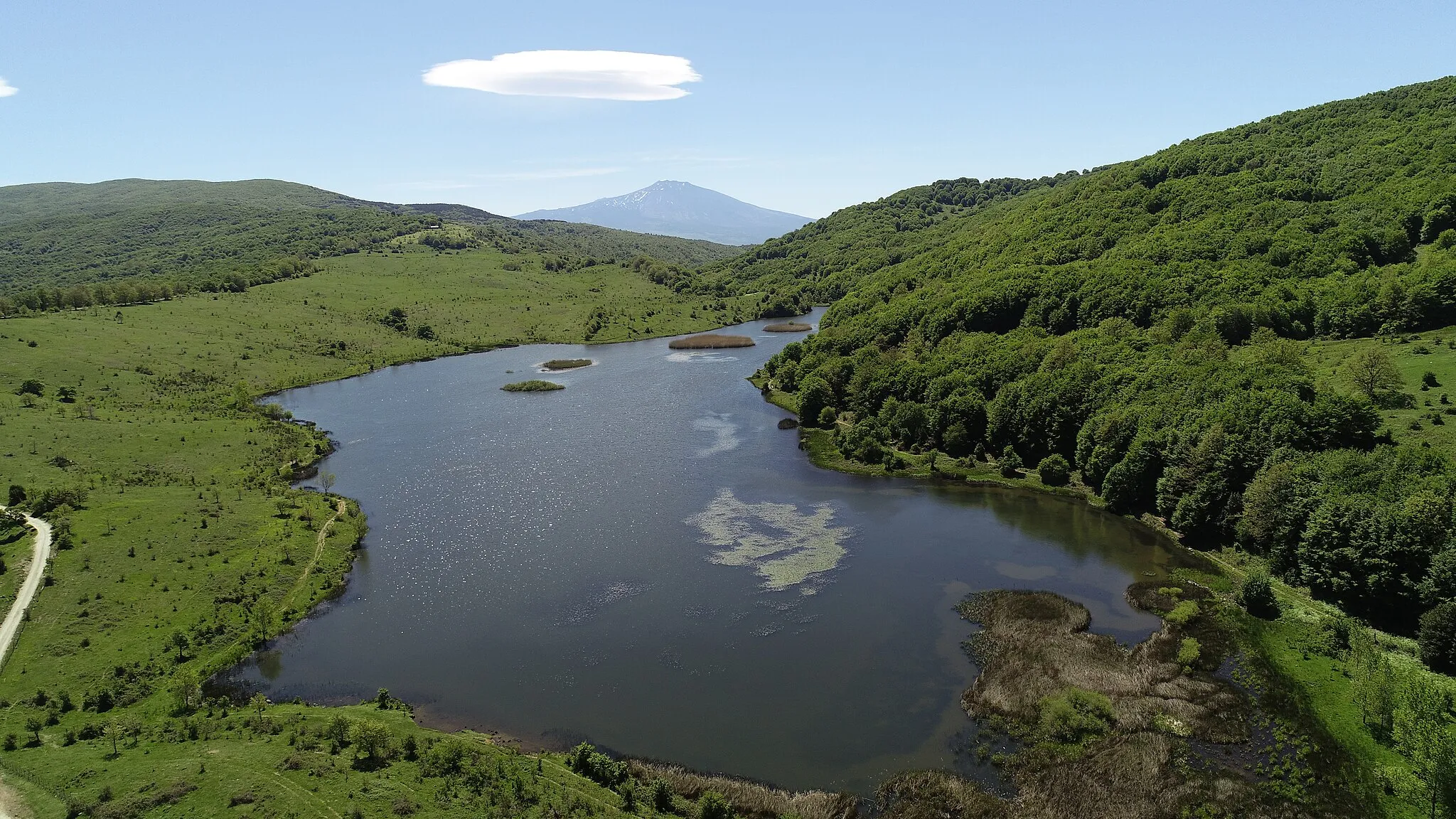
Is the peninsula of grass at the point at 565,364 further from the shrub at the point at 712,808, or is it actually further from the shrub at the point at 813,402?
the shrub at the point at 712,808

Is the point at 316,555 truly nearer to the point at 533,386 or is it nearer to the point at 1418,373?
the point at 533,386

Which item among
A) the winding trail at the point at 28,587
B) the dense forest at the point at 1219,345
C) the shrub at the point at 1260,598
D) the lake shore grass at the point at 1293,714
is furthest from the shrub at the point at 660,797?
the dense forest at the point at 1219,345

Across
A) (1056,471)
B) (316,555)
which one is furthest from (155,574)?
(1056,471)

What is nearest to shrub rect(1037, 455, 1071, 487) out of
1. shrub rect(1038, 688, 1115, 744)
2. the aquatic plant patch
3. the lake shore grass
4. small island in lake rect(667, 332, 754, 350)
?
the lake shore grass

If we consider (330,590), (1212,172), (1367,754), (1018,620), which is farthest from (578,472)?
(1212,172)

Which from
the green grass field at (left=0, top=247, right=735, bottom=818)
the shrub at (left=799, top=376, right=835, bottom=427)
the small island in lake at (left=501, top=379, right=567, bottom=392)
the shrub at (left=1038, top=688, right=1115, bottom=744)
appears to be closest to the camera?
the green grass field at (left=0, top=247, right=735, bottom=818)

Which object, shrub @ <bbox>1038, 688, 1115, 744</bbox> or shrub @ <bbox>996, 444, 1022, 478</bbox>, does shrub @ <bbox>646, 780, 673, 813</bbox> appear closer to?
shrub @ <bbox>1038, 688, 1115, 744</bbox>

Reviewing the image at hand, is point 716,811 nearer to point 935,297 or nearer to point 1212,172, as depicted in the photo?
point 935,297
